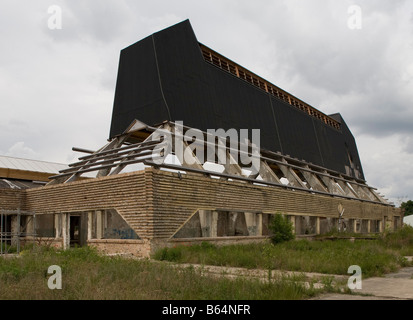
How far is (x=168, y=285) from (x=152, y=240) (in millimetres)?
8117

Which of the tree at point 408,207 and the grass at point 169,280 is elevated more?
the tree at point 408,207

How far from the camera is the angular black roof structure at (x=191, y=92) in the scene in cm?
2173

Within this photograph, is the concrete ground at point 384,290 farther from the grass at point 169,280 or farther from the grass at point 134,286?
the grass at point 134,286

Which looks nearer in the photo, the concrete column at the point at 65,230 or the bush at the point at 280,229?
the concrete column at the point at 65,230

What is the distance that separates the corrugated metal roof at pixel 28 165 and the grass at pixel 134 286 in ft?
63.8

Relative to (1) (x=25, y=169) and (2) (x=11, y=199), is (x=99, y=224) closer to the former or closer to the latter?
(2) (x=11, y=199)

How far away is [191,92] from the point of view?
22.6 metres

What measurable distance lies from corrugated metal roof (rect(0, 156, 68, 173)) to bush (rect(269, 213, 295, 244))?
16.8 meters

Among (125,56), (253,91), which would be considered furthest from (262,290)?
(253,91)

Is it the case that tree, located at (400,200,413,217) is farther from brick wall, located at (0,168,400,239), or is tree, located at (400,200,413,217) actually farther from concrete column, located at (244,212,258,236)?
concrete column, located at (244,212,258,236)

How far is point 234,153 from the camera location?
25094 millimetres

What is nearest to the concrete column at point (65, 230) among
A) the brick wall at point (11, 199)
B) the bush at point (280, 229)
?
the brick wall at point (11, 199)

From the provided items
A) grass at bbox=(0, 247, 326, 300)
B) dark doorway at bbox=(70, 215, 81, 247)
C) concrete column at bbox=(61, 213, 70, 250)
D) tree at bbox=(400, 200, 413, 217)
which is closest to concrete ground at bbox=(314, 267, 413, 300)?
grass at bbox=(0, 247, 326, 300)

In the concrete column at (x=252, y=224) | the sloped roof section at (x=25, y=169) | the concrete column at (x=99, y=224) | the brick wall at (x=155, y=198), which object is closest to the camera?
the brick wall at (x=155, y=198)
